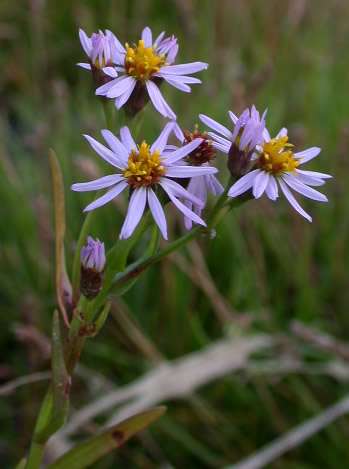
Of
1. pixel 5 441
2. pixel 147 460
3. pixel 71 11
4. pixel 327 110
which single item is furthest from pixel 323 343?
pixel 71 11

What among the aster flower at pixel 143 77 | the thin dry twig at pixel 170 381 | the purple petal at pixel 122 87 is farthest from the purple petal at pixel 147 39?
the thin dry twig at pixel 170 381

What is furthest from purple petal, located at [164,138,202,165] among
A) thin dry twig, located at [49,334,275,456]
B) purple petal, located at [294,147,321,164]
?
thin dry twig, located at [49,334,275,456]

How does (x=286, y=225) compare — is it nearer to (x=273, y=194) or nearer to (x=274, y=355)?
(x=274, y=355)

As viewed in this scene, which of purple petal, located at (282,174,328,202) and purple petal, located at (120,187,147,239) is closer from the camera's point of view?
purple petal, located at (120,187,147,239)

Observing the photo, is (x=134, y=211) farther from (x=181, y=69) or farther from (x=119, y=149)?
(x=181, y=69)

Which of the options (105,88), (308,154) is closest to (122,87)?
(105,88)

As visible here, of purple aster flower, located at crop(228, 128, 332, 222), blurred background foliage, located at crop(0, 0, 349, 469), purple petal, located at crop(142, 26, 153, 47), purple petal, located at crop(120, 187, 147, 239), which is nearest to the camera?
purple petal, located at crop(120, 187, 147, 239)

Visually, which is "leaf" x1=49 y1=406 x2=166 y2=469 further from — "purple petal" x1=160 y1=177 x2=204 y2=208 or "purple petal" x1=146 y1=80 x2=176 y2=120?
"purple petal" x1=146 y1=80 x2=176 y2=120
